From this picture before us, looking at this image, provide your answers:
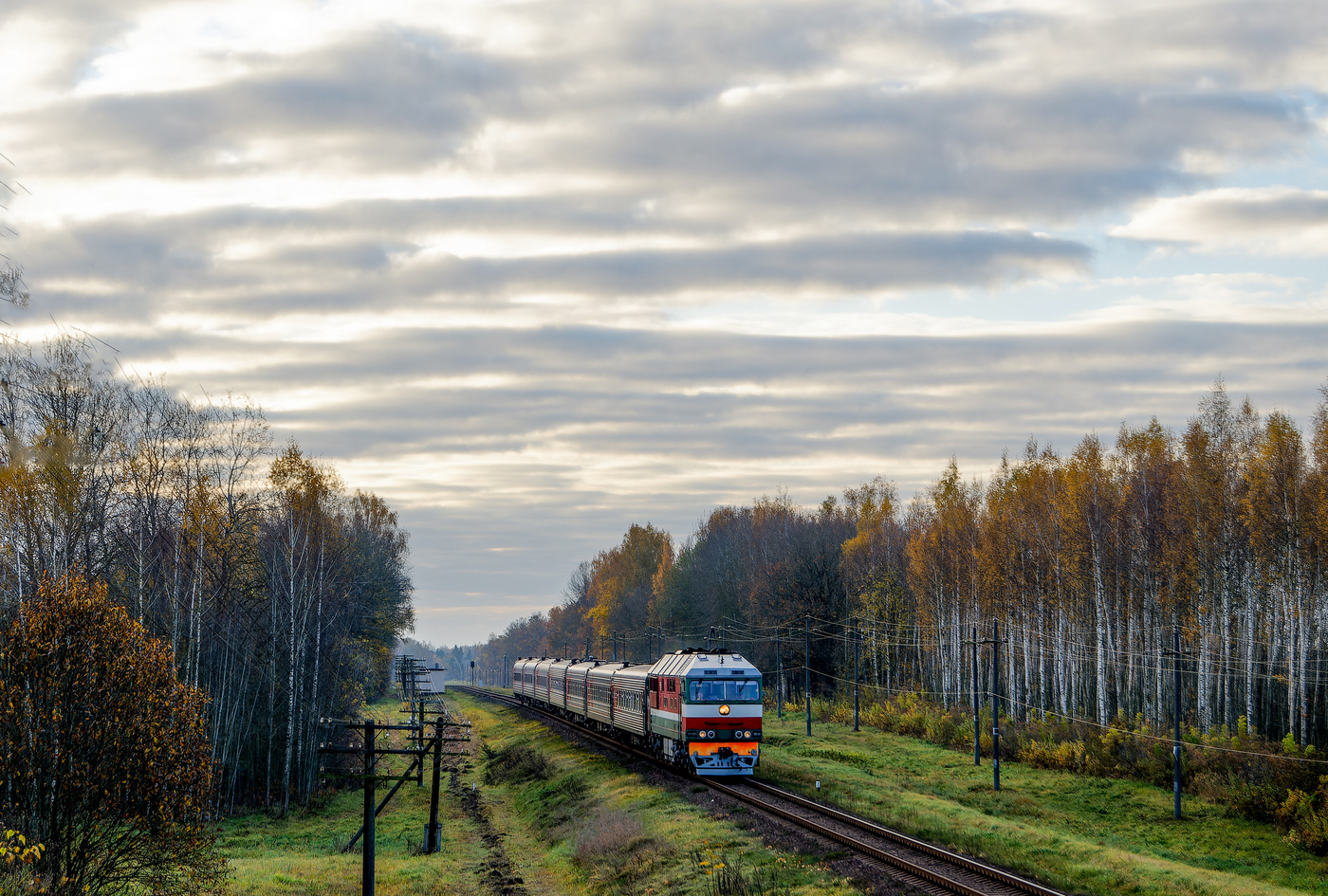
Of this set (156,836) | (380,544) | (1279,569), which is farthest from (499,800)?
(380,544)

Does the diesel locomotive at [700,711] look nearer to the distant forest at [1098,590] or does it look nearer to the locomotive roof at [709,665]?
the locomotive roof at [709,665]

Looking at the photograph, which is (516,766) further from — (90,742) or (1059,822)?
(90,742)

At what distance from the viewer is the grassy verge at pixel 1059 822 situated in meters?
24.8

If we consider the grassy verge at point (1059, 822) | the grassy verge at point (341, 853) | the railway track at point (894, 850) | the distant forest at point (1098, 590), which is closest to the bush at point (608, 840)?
the grassy verge at point (341, 853)

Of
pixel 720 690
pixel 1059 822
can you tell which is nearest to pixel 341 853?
pixel 720 690

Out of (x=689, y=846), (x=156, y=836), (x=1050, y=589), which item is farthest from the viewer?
(x=1050, y=589)

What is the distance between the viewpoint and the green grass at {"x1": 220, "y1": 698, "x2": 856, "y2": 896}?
26000 mm

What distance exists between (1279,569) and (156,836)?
49949mm

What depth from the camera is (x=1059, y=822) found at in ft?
123

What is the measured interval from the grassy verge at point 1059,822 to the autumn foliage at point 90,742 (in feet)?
60.5

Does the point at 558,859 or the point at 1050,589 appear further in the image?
the point at 1050,589

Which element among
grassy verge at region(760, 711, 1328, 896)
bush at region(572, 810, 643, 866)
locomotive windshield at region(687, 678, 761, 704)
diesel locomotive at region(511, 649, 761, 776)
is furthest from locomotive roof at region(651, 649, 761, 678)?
bush at region(572, 810, 643, 866)

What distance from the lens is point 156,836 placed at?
22.9 m

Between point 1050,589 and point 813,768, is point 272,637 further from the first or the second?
point 1050,589
